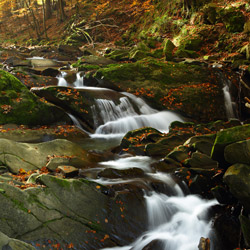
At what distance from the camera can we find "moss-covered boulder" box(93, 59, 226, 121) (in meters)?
11.9

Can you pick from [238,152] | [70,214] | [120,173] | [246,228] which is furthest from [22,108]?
[246,228]

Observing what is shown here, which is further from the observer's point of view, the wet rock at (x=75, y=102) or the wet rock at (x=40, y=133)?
the wet rock at (x=75, y=102)

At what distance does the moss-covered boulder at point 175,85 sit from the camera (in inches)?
470

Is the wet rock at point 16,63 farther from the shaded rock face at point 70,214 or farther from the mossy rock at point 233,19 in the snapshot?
the shaded rock face at point 70,214

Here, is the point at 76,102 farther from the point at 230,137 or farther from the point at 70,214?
the point at 230,137

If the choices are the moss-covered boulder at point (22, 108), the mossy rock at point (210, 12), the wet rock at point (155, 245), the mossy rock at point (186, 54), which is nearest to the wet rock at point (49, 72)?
the moss-covered boulder at point (22, 108)

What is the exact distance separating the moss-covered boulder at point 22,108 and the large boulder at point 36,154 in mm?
3092

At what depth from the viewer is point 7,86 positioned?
981 centimetres

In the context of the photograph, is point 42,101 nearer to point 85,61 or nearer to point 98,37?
point 85,61

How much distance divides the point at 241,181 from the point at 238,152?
56cm

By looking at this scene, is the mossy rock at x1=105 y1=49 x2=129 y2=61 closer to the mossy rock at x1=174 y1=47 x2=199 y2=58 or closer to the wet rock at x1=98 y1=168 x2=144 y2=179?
the mossy rock at x1=174 y1=47 x2=199 y2=58

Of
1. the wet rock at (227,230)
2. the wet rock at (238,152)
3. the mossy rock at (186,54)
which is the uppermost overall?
the mossy rock at (186,54)

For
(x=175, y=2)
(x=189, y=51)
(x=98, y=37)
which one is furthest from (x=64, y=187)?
(x=98, y=37)

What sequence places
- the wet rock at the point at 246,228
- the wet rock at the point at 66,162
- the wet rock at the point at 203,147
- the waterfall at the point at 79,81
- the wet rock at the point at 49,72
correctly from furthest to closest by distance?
the wet rock at the point at 49,72 < the waterfall at the point at 79,81 < the wet rock at the point at 203,147 < the wet rock at the point at 66,162 < the wet rock at the point at 246,228
